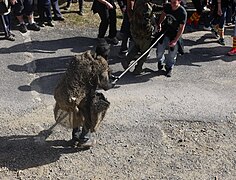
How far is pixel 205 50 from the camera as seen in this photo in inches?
390

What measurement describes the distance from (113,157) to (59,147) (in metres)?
0.79

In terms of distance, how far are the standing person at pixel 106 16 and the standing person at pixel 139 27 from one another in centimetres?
72

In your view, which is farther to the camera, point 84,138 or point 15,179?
point 84,138

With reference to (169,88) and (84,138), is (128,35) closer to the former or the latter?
(169,88)

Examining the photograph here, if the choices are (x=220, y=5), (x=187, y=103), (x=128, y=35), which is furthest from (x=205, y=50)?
(x=187, y=103)

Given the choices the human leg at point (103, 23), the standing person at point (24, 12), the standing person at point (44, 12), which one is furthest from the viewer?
the standing person at point (44, 12)

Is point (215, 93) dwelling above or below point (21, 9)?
below

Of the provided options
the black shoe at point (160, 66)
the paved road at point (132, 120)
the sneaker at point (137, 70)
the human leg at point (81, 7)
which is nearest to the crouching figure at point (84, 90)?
the paved road at point (132, 120)

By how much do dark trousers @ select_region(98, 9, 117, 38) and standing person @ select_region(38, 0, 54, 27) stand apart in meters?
1.47

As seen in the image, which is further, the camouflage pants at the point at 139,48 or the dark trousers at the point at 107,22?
the dark trousers at the point at 107,22

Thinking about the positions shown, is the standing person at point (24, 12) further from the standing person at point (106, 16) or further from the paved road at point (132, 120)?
the standing person at point (106, 16)

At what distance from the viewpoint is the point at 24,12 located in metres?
10.2

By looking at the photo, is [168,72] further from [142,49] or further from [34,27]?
[34,27]

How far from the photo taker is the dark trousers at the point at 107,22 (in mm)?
9406
